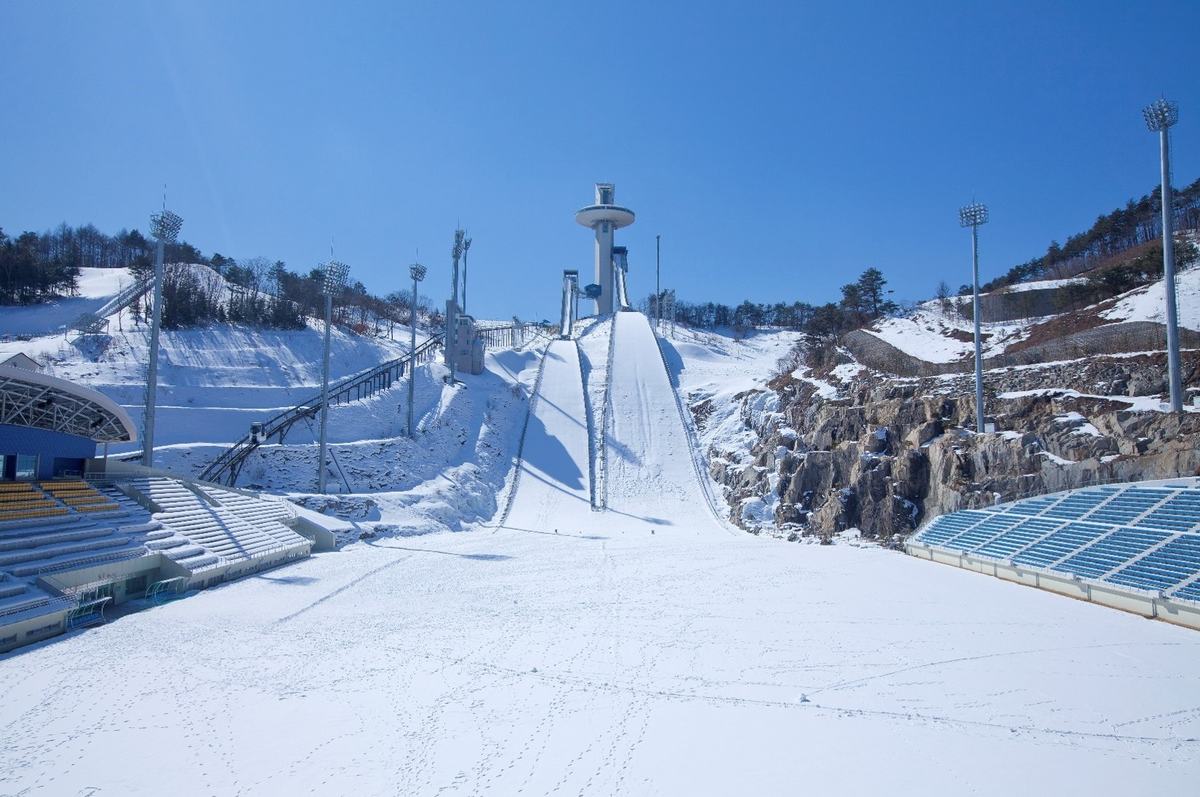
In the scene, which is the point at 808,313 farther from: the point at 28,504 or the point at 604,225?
the point at 28,504

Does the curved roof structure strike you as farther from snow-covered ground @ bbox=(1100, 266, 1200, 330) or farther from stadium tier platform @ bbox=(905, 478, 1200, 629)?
snow-covered ground @ bbox=(1100, 266, 1200, 330)

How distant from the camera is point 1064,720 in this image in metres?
7.41

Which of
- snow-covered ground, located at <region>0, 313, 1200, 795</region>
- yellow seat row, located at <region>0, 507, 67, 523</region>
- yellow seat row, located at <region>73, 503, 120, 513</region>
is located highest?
yellow seat row, located at <region>0, 507, 67, 523</region>

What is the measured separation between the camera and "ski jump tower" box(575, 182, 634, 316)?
6756 cm

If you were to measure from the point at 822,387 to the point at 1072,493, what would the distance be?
1225cm

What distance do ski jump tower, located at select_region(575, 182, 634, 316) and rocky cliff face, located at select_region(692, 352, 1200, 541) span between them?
136 feet

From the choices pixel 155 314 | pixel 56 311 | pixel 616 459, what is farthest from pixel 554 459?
pixel 56 311

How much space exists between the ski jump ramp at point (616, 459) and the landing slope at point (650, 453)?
0.14 feet

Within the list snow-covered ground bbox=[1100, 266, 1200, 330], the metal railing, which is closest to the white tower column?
the metal railing

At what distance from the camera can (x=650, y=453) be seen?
31.8m

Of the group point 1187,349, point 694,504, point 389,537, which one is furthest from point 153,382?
point 1187,349

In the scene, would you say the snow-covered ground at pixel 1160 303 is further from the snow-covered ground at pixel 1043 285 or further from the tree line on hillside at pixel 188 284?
the tree line on hillside at pixel 188 284

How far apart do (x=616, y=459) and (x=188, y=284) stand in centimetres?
2738

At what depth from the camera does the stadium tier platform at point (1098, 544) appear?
12.4 meters
